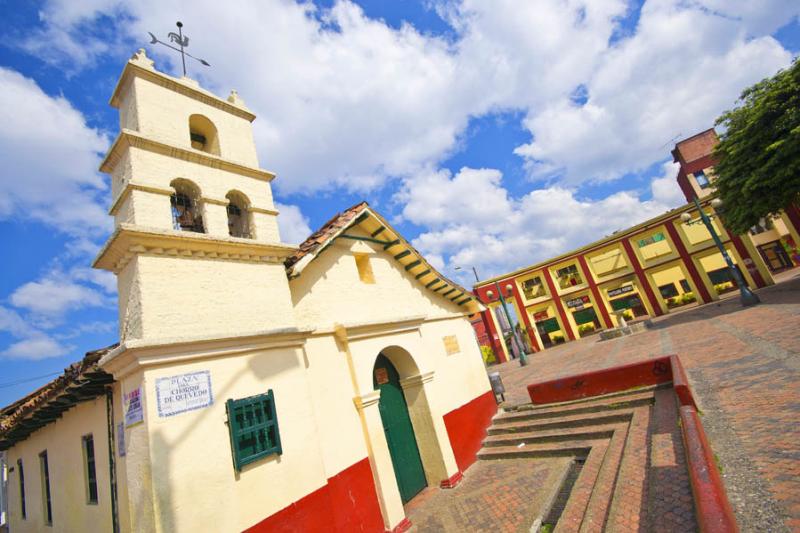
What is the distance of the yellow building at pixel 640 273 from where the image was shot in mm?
24984

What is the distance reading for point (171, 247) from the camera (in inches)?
195

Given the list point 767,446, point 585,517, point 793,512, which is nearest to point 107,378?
point 585,517

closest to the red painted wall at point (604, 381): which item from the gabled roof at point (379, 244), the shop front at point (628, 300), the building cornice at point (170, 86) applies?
the gabled roof at point (379, 244)

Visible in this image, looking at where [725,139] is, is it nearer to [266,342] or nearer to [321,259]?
[321,259]

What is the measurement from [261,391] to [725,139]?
21913 millimetres

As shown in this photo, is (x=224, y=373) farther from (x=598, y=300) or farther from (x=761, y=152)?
(x=598, y=300)

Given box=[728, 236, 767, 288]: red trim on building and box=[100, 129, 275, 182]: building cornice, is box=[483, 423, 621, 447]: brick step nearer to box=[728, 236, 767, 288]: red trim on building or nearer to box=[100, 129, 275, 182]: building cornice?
box=[100, 129, 275, 182]: building cornice

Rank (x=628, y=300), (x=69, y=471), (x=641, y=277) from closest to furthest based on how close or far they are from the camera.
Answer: (x=69, y=471)
(x=641, y=277)
(x=628, y=300)

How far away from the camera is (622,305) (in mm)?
31500

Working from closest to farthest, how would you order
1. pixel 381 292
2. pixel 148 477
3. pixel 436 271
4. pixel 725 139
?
pixel 148 477
pixel 381 292
pixel 436 271
pixel 725 139

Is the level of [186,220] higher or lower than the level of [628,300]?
higher

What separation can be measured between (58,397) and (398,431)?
6226 millimetres

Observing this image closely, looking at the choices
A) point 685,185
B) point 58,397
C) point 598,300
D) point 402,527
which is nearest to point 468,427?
point 402,527

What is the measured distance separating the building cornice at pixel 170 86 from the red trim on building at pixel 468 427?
823cm
